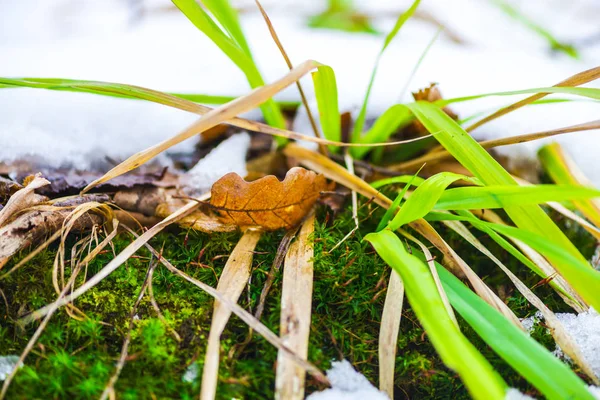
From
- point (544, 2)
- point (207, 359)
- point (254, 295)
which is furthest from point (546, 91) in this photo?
point (544, 2)

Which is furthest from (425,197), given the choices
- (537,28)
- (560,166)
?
(537,28)

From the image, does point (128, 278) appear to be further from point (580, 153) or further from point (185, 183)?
point (580, 153)

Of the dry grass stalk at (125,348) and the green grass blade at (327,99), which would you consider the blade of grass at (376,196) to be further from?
the dry grass stalk at (125,348)

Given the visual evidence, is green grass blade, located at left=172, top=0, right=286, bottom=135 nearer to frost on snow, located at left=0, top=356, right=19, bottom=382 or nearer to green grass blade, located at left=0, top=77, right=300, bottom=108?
green grass blade, located at left=0, top=77, right=300, bottom=108

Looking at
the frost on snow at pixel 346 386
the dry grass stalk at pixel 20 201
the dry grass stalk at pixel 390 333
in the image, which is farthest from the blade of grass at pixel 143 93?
the frost on snow at pixel 346 386

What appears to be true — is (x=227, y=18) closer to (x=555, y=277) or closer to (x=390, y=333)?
(x=390, y=333)
